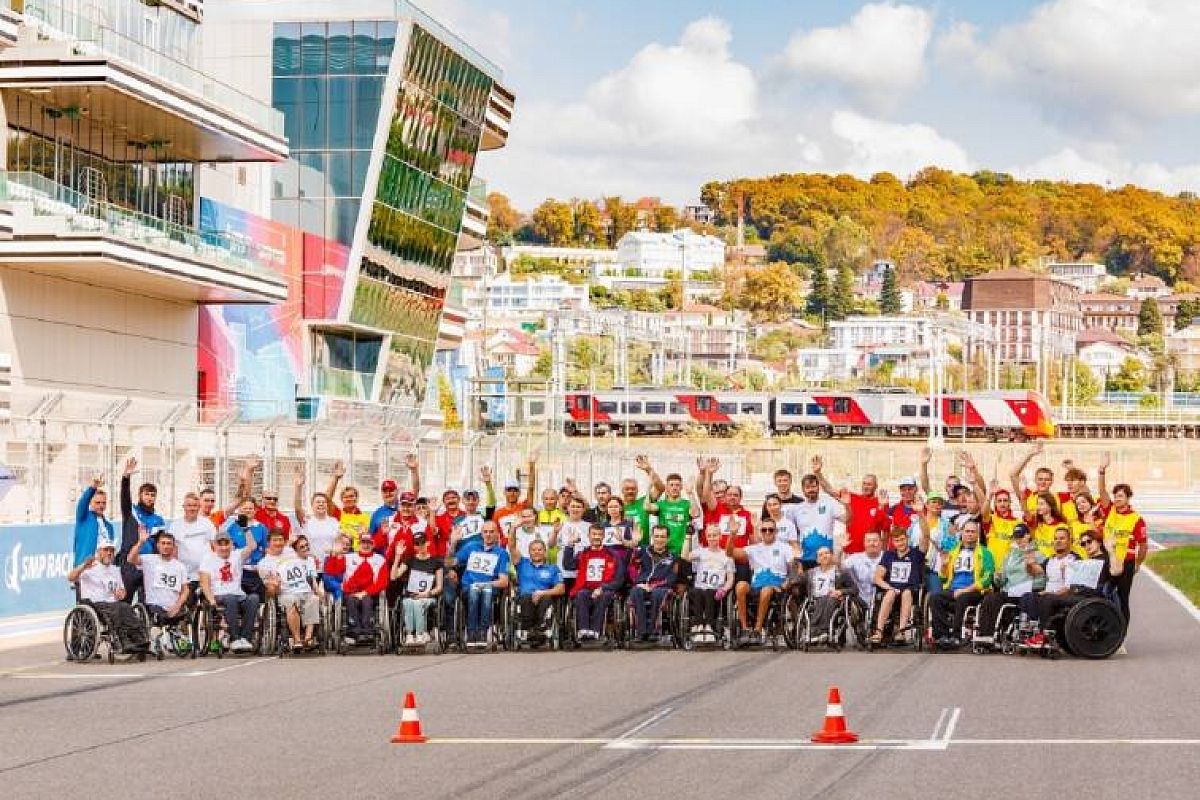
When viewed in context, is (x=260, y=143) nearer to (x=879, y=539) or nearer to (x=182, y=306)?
(x=182, y=306)

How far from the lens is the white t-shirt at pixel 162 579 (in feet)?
65.7

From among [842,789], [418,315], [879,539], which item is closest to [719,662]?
[879,539]

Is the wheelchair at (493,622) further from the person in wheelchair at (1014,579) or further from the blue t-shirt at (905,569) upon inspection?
the person in wheelchair at (1014,579)

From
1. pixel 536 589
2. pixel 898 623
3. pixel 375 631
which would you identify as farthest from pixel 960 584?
pixel 375 631

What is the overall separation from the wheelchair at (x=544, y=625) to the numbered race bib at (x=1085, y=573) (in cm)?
511

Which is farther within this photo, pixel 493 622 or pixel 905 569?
pixel 493 622

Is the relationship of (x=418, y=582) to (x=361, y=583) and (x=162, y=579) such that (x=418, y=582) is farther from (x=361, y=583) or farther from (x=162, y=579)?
(x=162, y=579)

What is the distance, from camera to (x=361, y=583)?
20.5 meters

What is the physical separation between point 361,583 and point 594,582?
7.68ft

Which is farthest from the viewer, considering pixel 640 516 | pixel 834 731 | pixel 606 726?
pixel 640 516

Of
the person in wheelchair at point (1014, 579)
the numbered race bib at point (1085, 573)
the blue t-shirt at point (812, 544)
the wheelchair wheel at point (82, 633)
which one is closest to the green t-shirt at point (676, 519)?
the blue t-shirt at point (812, 544)

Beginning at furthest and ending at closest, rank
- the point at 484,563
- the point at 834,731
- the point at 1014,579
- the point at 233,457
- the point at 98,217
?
the point at 98,217 → the point at 233,457 → the point at 484,563 → the point at 1014,579 → the point at 834,731

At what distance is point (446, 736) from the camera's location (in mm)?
13773

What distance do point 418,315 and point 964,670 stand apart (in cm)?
4899
